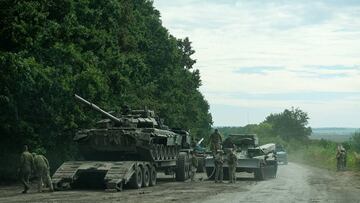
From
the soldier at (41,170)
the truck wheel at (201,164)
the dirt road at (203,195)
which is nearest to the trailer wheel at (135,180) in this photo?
the dirt road at (203,195)

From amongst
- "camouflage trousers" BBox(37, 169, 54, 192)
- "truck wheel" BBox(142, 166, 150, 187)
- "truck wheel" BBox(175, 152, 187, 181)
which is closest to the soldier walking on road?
"truck wheel" BBox(175, 152, 187, 181)

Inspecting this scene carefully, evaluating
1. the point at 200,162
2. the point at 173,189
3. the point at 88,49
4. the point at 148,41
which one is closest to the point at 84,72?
the point at 88,49

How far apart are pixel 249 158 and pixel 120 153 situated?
6.35 metres

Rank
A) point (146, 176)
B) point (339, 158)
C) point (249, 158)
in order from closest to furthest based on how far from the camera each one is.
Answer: point (146, 176)
point (249, 158)
point (339, 158)

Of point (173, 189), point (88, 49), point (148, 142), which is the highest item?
point (88, 49)

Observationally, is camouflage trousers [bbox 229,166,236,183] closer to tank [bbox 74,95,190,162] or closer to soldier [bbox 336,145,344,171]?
tank [bbox 74,95,190,162]

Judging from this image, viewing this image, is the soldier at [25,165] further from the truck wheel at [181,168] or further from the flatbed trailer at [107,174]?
the truck wheel at [181,168]

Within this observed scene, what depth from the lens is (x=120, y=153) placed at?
24328mm

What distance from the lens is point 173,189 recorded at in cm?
2223

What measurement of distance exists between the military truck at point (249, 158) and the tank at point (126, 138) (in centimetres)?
279

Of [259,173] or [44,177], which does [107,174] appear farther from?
[259,173]

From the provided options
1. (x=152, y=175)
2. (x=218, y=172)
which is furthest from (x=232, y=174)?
(x=152, y=175)

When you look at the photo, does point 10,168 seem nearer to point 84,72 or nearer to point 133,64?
point 84,72

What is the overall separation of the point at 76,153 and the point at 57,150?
3.15 feet
